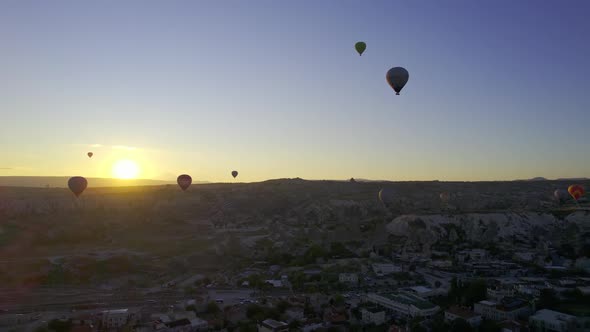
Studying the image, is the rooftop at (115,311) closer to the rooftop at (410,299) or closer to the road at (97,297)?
the road at (97,297)

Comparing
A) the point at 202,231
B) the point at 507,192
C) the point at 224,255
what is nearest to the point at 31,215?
the point at 202,231

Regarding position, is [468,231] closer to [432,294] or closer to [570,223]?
[570,223]

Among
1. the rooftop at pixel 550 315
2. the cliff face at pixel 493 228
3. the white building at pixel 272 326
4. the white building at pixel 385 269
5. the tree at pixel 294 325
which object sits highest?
the cliff face at pixel 493 228

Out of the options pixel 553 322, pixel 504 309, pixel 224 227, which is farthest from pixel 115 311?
pixel 224 227

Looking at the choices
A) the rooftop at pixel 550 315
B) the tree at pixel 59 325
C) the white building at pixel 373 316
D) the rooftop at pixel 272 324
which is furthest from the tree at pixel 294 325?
the rooftop at pixel 550 315

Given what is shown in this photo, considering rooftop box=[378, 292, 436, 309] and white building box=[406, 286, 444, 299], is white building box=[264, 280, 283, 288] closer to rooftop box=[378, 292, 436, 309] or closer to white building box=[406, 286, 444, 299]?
rooftop box=[378, 292, 436, 309]

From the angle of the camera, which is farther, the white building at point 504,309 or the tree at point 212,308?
the tree at point 212,308

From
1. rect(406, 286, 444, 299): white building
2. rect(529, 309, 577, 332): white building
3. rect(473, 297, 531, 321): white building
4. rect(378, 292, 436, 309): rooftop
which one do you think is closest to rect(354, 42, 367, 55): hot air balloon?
rect(406, 286, 444, 299): white building
